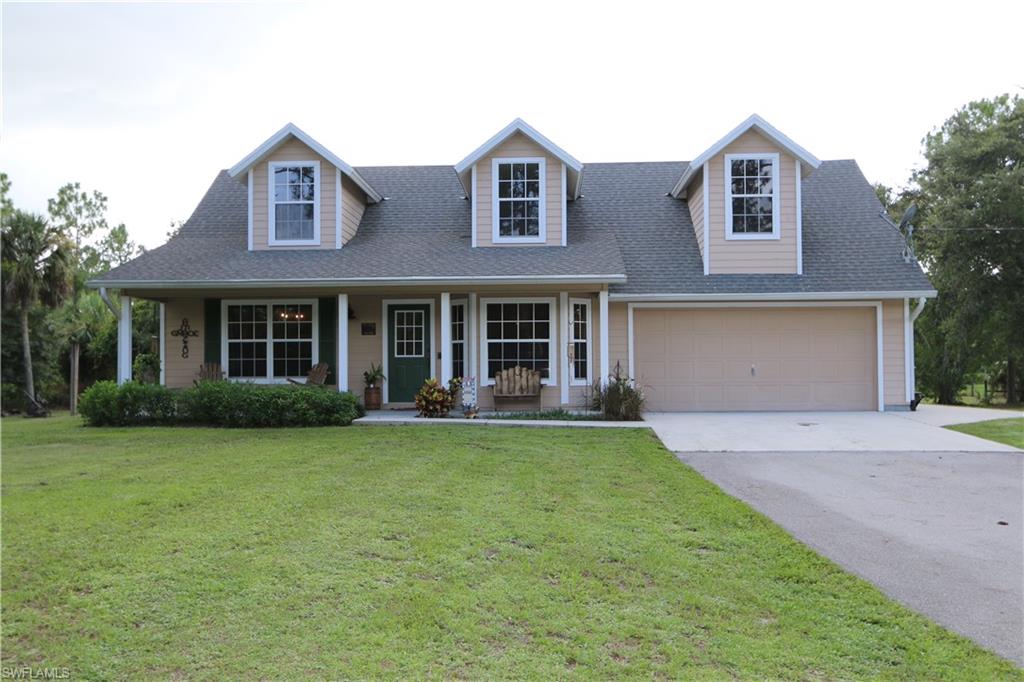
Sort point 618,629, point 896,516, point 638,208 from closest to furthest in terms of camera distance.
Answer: point 618,629 < point 896,516 < point 638,208

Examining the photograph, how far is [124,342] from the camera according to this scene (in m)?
12.7

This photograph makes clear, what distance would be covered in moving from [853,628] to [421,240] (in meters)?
12.0

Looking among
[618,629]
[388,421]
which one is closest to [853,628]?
[618,629]

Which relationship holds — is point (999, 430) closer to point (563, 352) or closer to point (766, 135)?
point (766, 135)

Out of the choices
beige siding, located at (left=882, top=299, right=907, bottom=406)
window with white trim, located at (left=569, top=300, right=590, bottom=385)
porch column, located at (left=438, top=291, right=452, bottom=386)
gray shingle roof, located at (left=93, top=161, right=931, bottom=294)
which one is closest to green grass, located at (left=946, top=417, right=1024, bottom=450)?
beige siding, located at (left=882, top=299, right=907, bottom=406)

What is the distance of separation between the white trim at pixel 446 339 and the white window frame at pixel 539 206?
189cm

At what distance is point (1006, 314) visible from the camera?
20234 mm

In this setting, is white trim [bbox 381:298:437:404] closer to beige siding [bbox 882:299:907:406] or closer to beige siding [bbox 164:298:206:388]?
beige siding [bbox 164:298:206:388]

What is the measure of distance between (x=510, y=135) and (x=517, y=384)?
204 inches

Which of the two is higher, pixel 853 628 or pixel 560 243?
pixel 560 243

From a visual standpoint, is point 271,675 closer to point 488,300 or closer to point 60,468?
point 60,468

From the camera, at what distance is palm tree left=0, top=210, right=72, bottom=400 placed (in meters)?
19.7

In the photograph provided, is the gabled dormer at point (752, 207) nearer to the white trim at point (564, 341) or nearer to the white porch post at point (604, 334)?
the white porch post at point (604, 334)

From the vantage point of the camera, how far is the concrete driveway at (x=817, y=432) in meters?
9.31
